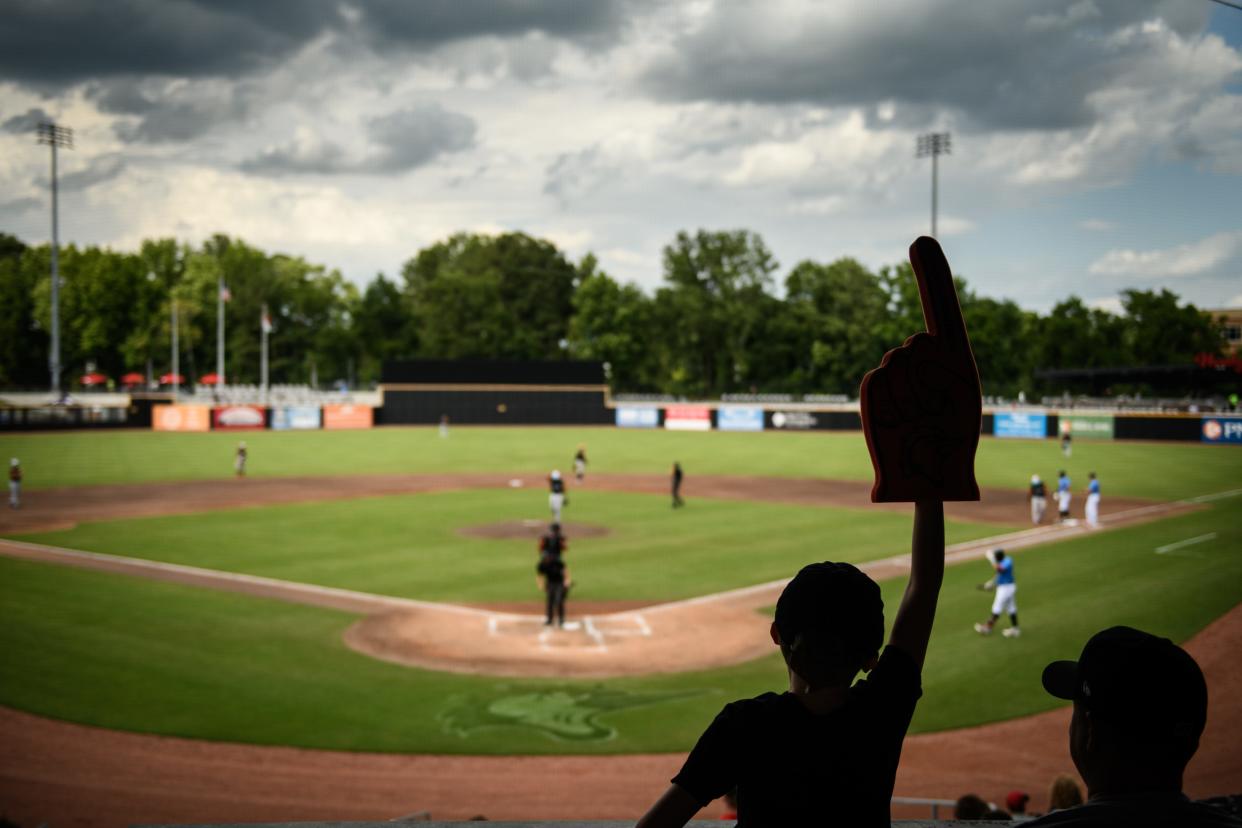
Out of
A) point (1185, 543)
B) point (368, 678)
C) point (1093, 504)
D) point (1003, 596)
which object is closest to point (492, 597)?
point (368, 678)

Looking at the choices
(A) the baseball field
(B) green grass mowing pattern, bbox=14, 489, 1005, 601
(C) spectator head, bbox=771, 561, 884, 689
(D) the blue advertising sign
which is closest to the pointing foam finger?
(C) spectator head, bbox=771, 561, 884, 689

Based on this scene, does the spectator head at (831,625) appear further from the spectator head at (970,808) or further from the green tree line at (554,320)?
the green tree line at (554,320)

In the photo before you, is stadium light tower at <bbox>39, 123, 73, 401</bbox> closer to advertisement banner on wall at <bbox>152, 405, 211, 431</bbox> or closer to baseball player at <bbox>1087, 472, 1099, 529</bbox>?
advertisement banner on wall at <bbox>152, 405, 211, 431</bbox>

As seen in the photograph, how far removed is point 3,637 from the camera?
59.4ft

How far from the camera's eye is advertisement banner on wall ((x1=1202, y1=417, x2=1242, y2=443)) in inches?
Result: 2195

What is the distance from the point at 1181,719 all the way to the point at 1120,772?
0.58 ft

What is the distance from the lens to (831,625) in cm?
239

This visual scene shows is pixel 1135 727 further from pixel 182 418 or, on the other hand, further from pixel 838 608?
pixel 182 418

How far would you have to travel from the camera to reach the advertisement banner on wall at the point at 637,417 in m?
81.4

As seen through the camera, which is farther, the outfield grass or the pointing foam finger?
the outfield grass

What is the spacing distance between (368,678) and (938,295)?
49.9ft

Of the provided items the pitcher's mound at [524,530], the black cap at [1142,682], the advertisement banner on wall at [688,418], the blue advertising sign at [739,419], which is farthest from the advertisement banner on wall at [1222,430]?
the black cap at [1142,682]

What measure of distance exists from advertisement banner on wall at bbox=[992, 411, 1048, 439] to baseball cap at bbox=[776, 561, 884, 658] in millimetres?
69850

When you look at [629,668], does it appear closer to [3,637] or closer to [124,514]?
[3,637]
